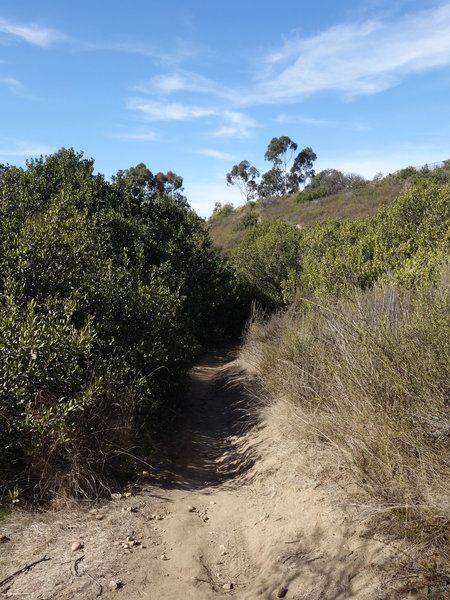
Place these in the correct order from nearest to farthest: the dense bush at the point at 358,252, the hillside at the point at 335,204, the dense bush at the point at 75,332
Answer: the dense bush at the point at 75,332 < the dense bush at the point at 358,252 < the hillside at the point at 335,204

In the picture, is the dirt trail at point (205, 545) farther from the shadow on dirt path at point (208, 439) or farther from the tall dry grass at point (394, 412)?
the tall dry grass at point (394, 412)

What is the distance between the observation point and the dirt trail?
3340mm

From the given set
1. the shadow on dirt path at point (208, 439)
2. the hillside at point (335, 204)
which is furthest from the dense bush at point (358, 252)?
the hillside at point (335, 204)

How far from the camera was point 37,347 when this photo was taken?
14.9ft

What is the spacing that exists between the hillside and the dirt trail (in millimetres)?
25926

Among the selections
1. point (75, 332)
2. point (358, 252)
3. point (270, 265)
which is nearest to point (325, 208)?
point (270, 265)

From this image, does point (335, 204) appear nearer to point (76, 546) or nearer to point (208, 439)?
point (208, 439)

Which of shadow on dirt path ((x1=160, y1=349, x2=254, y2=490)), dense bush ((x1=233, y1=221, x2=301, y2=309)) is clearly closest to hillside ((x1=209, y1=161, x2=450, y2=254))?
dense bush ((x1=233, y1=221, x2=301, y2=309))

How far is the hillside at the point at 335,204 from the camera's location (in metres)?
33.2

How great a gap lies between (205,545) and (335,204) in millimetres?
36481

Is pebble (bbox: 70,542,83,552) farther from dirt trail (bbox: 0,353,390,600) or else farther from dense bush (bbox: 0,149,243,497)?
dense bush (bbox: 0,149,243,497)

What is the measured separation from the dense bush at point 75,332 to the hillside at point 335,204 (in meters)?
20.5

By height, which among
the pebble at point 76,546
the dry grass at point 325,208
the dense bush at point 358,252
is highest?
the dry grass at point 325,208

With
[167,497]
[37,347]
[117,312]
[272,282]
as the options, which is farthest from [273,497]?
[272,282]
